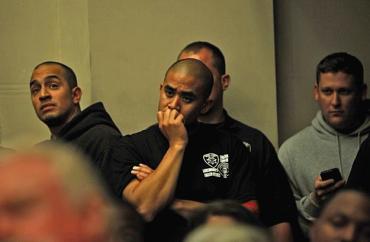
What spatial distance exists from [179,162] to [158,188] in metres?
0.14

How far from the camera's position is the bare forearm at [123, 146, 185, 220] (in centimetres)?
322

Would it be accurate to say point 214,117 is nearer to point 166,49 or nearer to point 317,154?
point 317,154

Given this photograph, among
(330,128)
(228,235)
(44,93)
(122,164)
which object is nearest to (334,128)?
(330,128)

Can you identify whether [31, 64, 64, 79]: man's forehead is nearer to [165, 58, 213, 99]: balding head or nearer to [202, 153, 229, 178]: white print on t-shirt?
[165, 58, 213, 99]: balding head

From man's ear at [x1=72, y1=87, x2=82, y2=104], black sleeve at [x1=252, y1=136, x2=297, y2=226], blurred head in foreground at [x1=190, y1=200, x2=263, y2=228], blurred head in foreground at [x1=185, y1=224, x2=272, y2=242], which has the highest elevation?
blurred head in foreground at [x1=185, y1=224, x2=272, y2=242]

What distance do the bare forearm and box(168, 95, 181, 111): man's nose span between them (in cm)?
32

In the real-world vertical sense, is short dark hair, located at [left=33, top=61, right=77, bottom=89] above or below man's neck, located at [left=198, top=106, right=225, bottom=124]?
above

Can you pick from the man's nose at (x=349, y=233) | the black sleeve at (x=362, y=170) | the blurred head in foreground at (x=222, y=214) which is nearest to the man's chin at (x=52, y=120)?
the black sleeve at (x=362, y=170)

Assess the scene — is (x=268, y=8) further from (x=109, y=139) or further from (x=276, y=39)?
(x=109, y=139)

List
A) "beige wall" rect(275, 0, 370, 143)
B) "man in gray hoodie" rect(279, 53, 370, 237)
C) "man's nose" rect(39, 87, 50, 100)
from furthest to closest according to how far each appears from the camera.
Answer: "beige wall" rect(275, 0, 370, 143) < "man's nose" rect(39, 87, 50, 100) < "man in gray hoodie" rect(279, 53, 370, 237)

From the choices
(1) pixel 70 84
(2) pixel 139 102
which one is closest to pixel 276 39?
(2) pixel 139 102

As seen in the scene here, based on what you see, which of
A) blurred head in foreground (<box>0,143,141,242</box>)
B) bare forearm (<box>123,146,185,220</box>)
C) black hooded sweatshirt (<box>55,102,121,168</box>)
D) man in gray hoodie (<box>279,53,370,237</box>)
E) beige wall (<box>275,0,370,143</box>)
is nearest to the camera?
blurred head in foreground (<box>0,143,141,242</box>)

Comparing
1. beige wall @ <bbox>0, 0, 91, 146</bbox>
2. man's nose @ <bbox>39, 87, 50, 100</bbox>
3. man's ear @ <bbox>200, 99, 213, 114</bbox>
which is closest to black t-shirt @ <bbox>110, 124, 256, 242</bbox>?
man's ear @ <bbox>200, 99, 213, 114</bbox>

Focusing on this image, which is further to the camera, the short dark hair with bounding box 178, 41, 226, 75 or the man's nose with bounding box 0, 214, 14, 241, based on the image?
the short dark hair with bounding box 178, 41, 226, 75
